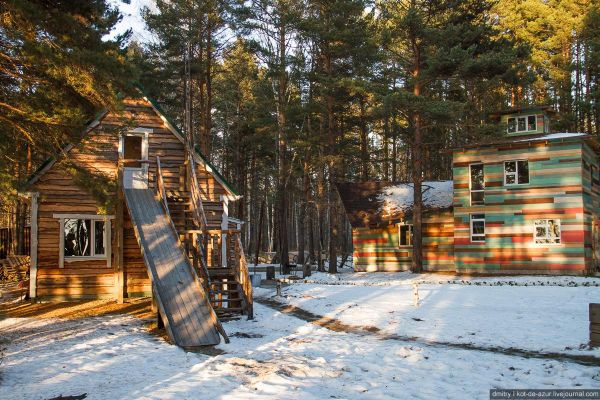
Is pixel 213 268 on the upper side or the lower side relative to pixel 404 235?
lower

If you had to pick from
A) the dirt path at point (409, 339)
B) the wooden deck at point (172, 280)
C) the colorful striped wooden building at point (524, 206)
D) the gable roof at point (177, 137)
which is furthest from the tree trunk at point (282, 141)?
the wooden deck at point (172, 280)

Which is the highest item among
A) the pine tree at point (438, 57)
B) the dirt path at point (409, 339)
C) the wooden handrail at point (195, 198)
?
the pine tree at point (438, 57)

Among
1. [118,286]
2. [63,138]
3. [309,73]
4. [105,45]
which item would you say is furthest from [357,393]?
[309,73]

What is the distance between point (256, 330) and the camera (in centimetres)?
1164

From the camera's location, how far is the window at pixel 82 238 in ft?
55.5

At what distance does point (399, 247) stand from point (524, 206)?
7.85 m

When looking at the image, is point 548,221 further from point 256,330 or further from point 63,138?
point 63,138

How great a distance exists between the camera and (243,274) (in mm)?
13297

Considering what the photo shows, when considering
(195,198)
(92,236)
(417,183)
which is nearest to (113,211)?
(92,236)

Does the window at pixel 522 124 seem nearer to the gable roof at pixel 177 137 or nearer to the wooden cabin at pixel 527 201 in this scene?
the wooden cabin at pixel 527 201

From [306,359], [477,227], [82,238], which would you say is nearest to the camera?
[306,359]

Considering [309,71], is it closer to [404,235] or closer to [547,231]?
[404,235]

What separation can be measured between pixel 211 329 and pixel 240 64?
1317 inches

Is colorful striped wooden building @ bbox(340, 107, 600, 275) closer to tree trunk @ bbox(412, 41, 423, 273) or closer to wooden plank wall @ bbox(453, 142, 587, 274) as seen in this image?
wooden plank wall @ bbox(453, 142, 587, 274)
